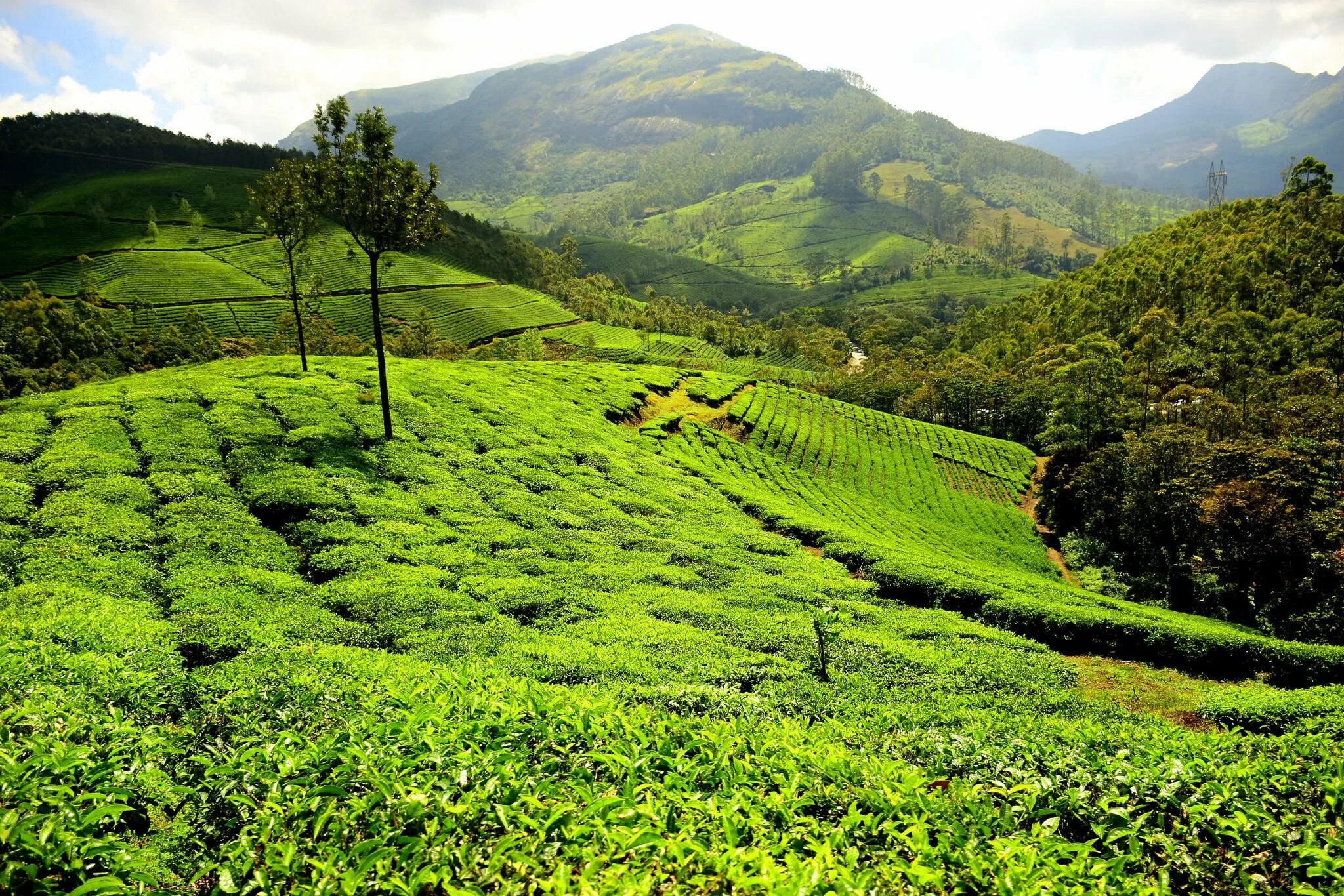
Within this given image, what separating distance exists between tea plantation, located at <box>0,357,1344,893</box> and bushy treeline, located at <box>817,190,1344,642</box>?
13.5 m

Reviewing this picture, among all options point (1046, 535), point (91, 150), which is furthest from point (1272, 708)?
point (91, 150)

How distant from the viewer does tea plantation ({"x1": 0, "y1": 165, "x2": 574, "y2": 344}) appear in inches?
3873

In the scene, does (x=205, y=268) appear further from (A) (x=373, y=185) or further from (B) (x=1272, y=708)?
(B) (x=1272, y=708)

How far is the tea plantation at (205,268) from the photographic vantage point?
98375 millimetres

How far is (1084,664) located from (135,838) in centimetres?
2296

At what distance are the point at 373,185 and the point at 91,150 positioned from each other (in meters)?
199

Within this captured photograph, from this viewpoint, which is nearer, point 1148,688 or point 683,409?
point 1148,688

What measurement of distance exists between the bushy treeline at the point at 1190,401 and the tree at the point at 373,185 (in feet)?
139

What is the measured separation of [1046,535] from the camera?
174 feet

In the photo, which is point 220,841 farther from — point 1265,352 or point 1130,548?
point 1265,352

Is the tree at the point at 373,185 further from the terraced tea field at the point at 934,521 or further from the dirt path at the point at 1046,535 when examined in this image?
the dirt path at the point at 1046,535

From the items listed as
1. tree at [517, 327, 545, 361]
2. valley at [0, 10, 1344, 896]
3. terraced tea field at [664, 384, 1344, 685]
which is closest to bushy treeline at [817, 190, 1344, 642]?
valley at [0, 10, 1344, 896]

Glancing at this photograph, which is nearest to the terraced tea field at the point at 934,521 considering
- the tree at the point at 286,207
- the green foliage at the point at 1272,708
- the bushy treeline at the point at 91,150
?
the green foliage at the point at 1272,708

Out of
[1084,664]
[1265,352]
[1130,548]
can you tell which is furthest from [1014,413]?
[1084,664]
